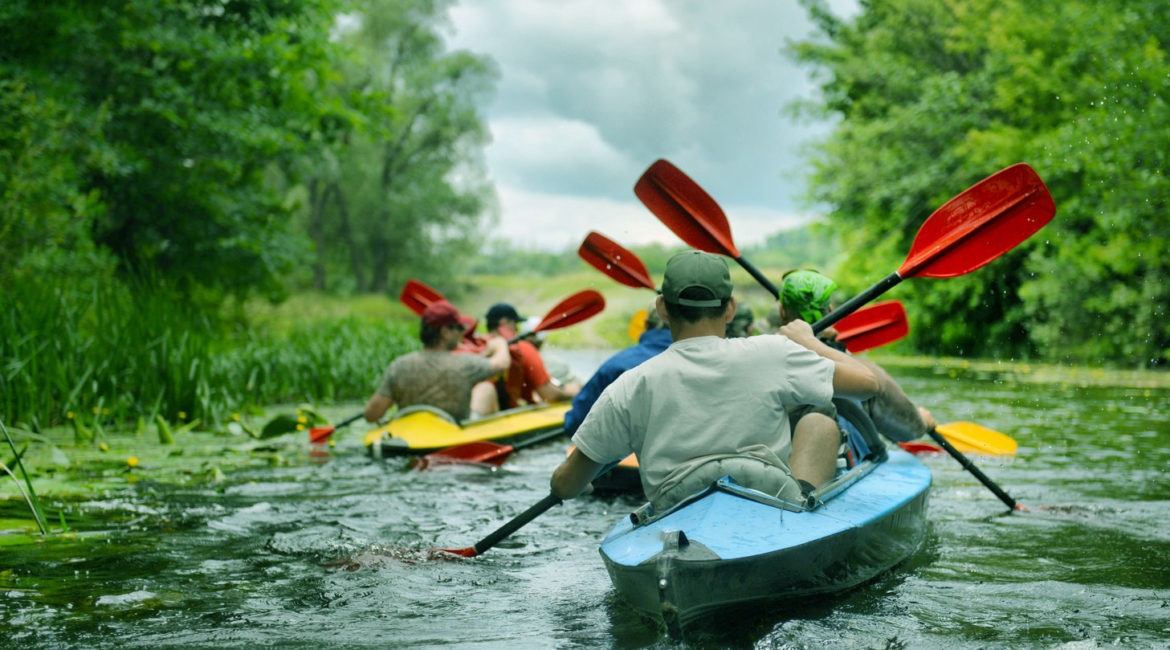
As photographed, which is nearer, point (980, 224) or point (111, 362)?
point (980, 224)

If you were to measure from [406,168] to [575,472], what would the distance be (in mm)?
33088

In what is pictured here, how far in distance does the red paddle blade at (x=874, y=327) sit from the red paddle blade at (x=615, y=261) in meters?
1.10

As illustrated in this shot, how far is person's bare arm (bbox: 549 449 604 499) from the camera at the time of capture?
2938 mm

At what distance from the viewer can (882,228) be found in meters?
21.9

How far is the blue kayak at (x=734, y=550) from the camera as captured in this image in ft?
8.09

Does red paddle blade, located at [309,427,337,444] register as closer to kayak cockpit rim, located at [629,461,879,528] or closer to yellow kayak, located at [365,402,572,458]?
yellow kayak, located at [365,402,572,458]

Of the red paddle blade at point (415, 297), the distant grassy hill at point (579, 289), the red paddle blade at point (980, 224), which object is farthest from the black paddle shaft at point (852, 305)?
the distant grassy hill at point (579, 289)

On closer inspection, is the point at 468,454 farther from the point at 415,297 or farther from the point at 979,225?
the point at 979,225

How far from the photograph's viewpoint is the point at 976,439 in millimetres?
5992

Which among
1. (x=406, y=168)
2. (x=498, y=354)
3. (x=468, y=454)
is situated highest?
(x=406, y=168)

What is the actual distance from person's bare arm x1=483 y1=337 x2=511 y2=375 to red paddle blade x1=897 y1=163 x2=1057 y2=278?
11.5 ft

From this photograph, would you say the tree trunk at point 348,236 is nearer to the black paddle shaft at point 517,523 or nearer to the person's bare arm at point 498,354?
the person's bare arm at point 498,354

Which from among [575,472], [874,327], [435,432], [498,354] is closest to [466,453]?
[435,432]

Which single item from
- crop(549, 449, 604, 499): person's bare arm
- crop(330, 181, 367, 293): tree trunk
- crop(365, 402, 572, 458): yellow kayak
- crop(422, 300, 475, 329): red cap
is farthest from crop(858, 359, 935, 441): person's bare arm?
crop(330, 181, 367, 293): tree trunk
